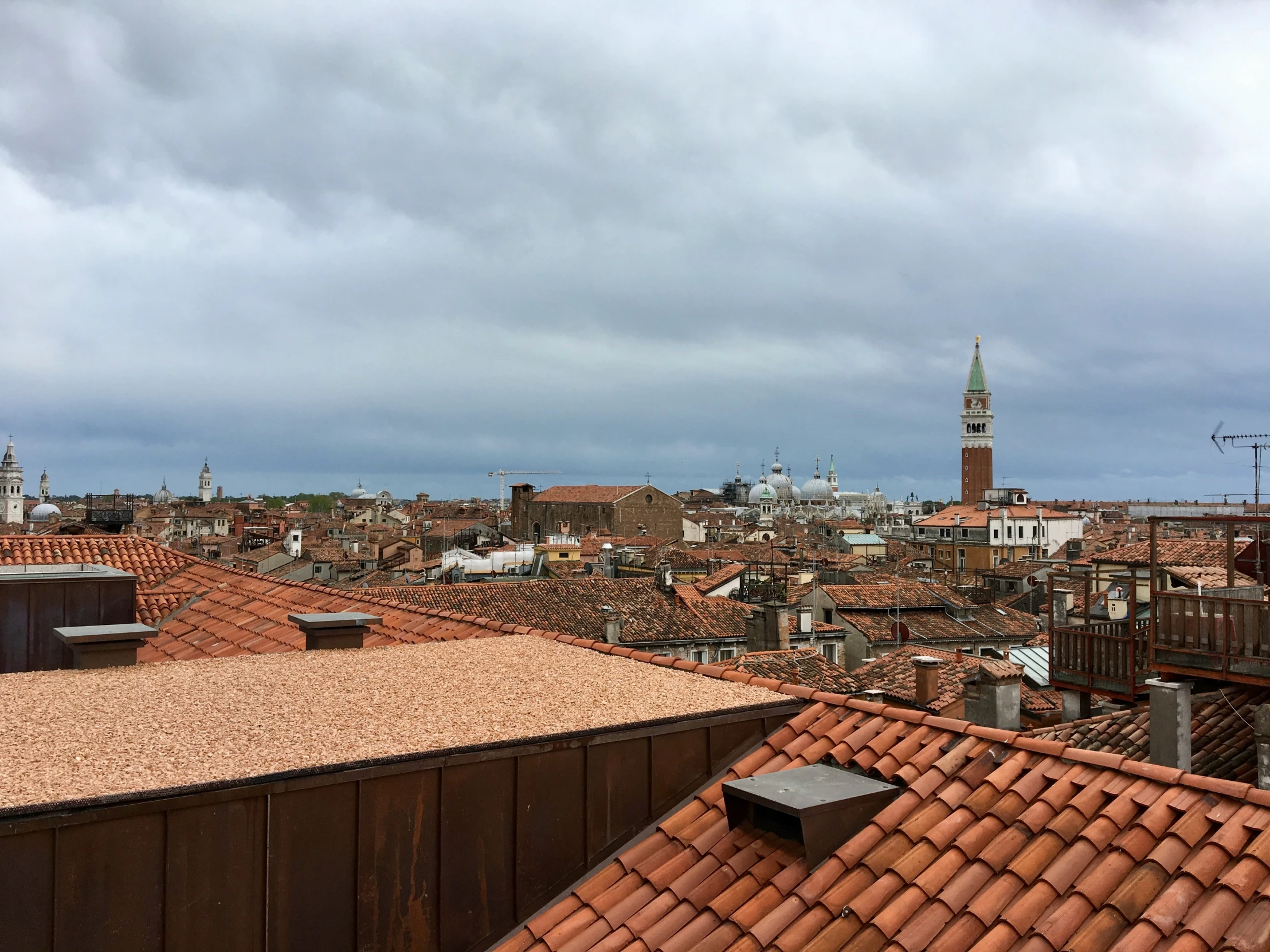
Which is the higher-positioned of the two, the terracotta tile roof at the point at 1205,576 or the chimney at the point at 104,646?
the chimney at the point at 104,646

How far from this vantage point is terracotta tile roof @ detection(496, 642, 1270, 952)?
3445 millimetres

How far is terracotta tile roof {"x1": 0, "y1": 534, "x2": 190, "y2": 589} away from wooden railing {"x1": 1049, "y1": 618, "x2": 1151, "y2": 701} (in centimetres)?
1423

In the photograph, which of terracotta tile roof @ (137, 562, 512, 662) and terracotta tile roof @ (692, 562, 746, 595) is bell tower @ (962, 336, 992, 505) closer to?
terracotta tile roof @ (692, 562, 746, 595)

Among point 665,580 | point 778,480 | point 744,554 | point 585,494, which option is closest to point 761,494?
point 778,480

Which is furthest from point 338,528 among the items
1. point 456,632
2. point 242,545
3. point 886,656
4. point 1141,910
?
point 1141,910

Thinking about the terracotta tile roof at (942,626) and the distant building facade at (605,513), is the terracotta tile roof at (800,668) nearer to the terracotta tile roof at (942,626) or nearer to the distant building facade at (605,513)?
the terracotta tile roof at (942,626)

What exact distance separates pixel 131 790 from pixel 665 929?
2.41m

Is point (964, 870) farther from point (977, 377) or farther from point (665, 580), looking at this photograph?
point (977, 377)

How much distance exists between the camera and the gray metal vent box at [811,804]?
4.29 meters

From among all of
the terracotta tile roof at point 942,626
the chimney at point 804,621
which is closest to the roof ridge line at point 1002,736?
the chimney at point 804,621

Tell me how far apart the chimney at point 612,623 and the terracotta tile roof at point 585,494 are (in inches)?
2297

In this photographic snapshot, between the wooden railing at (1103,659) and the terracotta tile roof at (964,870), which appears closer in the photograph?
the terracotta tile roof at (964,870)

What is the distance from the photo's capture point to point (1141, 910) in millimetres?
3439

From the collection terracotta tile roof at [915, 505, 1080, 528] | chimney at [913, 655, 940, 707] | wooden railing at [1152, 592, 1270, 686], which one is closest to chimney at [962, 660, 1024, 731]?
chimney at [913, 655, 940, 707]
